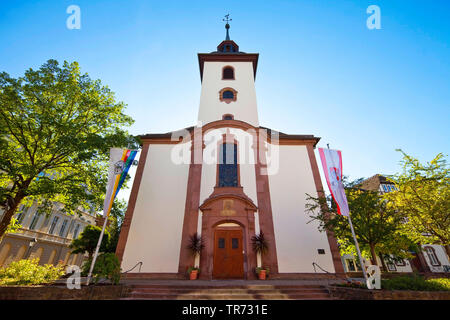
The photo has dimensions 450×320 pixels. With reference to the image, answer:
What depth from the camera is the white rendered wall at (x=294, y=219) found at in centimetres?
1294

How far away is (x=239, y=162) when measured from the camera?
1617 centimetres

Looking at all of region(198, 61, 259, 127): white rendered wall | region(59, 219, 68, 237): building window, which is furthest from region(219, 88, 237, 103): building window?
region(59, 219, 68, 237): building window

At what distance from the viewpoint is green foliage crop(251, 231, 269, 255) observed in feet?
41.8

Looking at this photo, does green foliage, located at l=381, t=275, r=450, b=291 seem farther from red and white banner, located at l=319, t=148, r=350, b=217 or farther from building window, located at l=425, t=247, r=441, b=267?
building window, located at l=425, t=247, r=441, b=267

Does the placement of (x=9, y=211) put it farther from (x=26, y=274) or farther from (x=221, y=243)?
(x=221, y=243)

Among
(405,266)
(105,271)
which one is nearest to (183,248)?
(105,271)

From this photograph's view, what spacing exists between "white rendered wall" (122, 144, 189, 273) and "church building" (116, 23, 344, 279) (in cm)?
6

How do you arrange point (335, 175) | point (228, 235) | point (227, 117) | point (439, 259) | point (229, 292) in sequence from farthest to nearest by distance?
1. point (439, 259)
2. point (227, 117)
3. point (228, 235)
4. point (335, 175)
5. point (229, 292)

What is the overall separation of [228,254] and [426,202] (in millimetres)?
11985

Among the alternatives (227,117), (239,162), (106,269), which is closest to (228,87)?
(227,117)

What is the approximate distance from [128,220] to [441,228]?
61.2ft

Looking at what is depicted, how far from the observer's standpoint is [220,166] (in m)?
16.2
